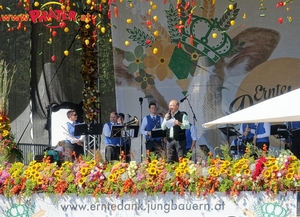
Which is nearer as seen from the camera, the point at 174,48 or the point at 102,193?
the point at 102,193

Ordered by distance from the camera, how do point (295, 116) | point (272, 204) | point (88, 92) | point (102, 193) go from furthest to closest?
point (88, 92)
point (102, 193)
point (272, 204)
point (295, 116)

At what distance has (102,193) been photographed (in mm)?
8789

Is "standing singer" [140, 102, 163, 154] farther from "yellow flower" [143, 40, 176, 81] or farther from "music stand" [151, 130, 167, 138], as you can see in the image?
"yellow flower" [143, 40, 176, 81]

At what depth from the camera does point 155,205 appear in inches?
339

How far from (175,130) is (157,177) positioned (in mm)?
4845

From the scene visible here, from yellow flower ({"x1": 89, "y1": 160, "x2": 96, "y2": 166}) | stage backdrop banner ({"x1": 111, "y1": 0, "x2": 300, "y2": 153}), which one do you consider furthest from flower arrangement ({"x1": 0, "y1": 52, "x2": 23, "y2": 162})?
stage backdrop banner ({"x1": 111, "y1": 0, "x2": 300, "y2": 153})

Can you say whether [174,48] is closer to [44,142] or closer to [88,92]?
[88,92]

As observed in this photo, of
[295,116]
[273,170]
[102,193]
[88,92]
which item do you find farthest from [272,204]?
[88,92]

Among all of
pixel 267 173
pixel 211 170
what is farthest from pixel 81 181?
pixel 267 173

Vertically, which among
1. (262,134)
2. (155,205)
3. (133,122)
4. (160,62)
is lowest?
(155,205)

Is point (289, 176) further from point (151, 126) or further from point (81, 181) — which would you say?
point (151, 126)

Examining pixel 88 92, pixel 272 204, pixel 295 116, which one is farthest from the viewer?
pixel 88 92

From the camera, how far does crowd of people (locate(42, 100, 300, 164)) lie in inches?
532

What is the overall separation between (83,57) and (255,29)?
12.6 feet
